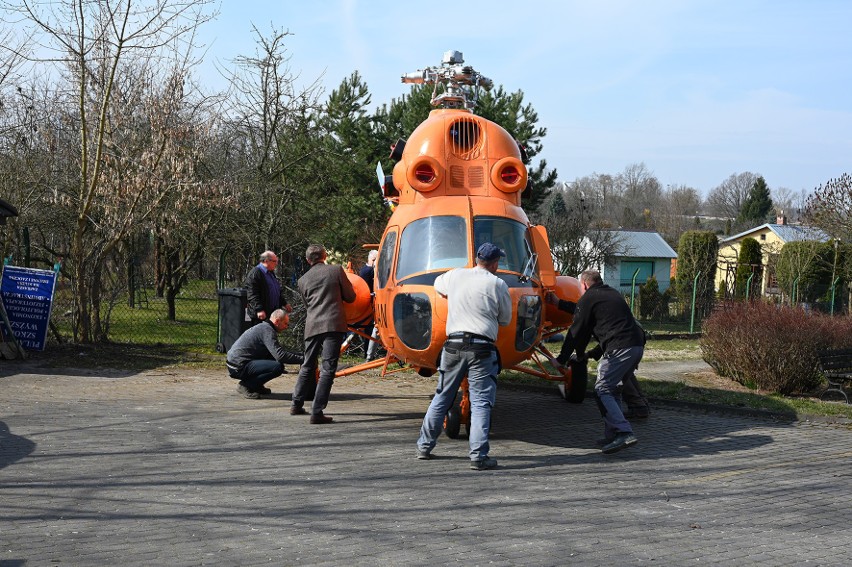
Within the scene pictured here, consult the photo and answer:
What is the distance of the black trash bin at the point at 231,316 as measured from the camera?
51.3 ft

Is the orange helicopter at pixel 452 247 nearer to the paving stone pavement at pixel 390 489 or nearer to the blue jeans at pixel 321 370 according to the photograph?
the blue jeans at pixel 321 370

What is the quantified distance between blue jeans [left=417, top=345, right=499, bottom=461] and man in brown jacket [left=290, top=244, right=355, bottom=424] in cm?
193

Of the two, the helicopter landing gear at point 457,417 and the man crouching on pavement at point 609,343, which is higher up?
the man crouching on pavement at point 609,343

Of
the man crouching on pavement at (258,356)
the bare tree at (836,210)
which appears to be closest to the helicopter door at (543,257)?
the man crouching on pavement at (258,356)

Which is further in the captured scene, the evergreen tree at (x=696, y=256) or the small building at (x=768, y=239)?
the small building at (x=768, y=239)

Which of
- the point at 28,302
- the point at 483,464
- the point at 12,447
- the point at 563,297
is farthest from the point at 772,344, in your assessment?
the point at 28,302

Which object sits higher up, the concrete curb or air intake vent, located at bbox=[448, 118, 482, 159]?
air intake vent, located at bbox=[448, 118, 482, 159]

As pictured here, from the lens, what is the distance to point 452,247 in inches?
387

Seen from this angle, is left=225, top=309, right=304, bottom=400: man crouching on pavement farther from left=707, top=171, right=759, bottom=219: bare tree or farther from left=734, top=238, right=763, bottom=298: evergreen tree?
left=707, top=171, right=759, bottom=219: bare tree

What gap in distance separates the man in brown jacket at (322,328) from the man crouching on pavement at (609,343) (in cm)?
262

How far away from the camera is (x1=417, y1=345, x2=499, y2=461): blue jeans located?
8.20m

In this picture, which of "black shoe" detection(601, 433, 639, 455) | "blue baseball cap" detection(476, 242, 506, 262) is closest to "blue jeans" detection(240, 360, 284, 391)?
"blue baseball cap" detection(476, 242, 506, 262)

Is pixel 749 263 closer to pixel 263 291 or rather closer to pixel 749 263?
pixel 749 263

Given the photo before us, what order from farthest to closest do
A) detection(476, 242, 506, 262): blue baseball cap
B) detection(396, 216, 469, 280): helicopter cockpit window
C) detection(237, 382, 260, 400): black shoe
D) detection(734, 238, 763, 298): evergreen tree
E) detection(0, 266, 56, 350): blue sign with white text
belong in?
detection(734, 238, 763, 298): evergreen tree < detection(0, 266, 56, 350): blue sign with white text < detection(237, 382, 260, 400): black shoe < detection(396, 216, 469, 280): helicopter cockpit window < detection(476, 242, 506, 262): blue baseball cap
